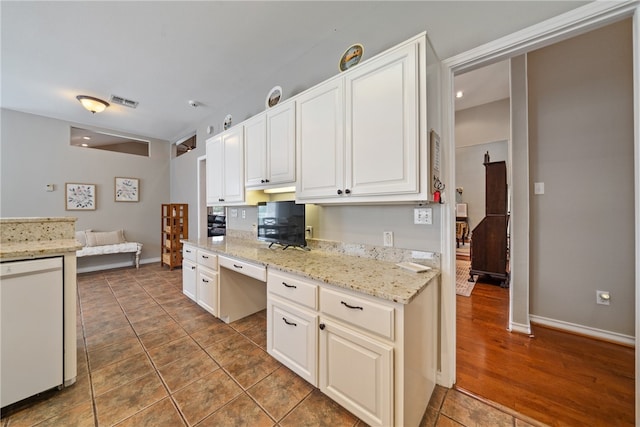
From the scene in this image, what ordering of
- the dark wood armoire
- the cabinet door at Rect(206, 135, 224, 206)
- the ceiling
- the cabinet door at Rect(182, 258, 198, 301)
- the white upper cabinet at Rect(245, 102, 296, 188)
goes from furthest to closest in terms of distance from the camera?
the dark wood armoire, the cabinet door at Rect(206, 135, 224, 206), the cabinet door at Rect(182, 258, 198, 301), the white upper cabinet at Rect(245, 102, 296, 188), the ceiling

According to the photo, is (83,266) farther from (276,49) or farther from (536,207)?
(536,207)

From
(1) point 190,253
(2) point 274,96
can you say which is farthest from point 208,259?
(2) point 274,96

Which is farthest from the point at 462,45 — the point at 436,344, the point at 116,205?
the point at 116,205

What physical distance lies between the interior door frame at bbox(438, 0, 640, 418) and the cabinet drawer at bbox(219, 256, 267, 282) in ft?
4.43

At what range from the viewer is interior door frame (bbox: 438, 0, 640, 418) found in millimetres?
1192

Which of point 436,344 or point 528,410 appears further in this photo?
point 436,344

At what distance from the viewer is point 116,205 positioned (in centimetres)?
511

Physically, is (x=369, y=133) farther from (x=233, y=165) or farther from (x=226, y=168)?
(x=226, y=168)

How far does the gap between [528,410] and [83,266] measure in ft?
22.0

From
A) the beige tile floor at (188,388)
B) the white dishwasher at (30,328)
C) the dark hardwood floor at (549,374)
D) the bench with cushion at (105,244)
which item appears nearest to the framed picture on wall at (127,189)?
the bench with cushion at (105,244)

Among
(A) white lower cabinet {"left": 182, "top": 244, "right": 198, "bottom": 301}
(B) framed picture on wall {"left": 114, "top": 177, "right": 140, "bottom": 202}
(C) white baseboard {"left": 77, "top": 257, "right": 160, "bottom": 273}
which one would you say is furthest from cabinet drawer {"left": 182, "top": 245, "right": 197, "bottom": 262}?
(B) framed picture on wall {"left": 114, "top": 177, "right": 140, "bottom": 202}

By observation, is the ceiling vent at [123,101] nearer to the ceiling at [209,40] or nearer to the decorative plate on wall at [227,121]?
the ceiling at [209,40]

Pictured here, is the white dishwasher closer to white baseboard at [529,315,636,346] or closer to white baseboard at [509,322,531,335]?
white baseboard at [509,322,531,335]

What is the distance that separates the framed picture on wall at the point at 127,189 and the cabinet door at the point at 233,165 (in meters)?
3.72
